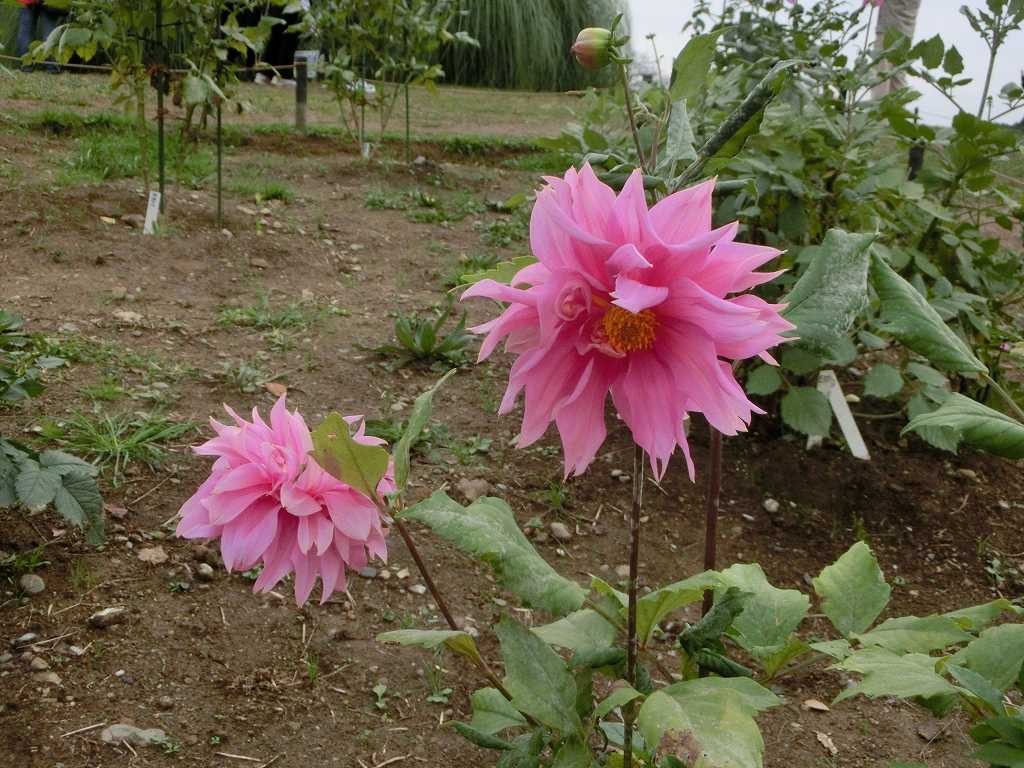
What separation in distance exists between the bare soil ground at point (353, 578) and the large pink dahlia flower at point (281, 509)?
636mm

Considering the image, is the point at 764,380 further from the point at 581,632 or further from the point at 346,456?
the point at 346,456

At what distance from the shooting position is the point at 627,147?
298cm

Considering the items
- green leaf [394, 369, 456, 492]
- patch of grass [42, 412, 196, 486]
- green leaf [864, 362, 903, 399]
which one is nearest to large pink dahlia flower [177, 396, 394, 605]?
green leaf [394, 369, 456, 492]

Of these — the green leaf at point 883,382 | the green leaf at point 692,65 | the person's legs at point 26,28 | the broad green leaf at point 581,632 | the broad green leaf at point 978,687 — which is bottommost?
the green leaf at point 883,382

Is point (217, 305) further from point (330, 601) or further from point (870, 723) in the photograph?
point (870, 723)

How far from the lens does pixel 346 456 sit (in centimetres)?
96

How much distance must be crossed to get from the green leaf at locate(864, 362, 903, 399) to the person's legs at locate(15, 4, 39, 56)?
9.10 meters

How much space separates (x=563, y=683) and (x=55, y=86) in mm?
8328

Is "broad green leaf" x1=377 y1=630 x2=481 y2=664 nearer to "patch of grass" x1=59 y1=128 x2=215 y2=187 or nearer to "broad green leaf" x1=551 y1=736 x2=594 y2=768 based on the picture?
"broad green leaf" x1=551 y1=736 x2=594 y2=768

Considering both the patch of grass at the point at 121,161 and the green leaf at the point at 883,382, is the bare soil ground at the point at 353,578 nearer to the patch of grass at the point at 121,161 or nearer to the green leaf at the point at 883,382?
the green leaf at the point at 883,382

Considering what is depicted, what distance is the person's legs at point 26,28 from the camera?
9.20 metres

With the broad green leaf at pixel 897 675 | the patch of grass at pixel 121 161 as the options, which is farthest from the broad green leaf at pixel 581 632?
the patch of grass at pixel 121 161

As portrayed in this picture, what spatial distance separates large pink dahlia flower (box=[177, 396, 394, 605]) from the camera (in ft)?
3.57

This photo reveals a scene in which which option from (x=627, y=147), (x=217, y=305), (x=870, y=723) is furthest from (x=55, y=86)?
(x=870, y=723)
